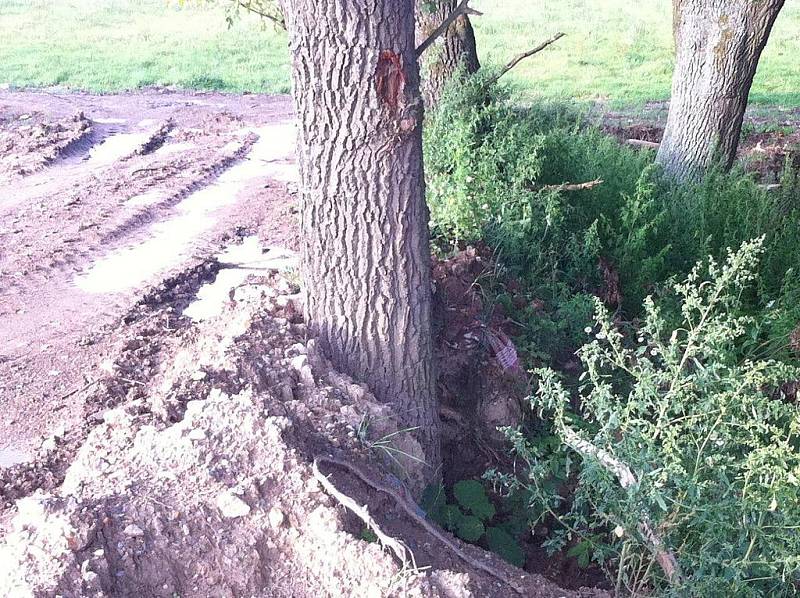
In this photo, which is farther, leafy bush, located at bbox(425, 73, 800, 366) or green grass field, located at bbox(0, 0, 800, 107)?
green grass field, located at bbox(0, 0, 800, 107)

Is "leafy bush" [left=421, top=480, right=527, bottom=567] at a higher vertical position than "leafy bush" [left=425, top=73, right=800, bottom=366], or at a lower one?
lower

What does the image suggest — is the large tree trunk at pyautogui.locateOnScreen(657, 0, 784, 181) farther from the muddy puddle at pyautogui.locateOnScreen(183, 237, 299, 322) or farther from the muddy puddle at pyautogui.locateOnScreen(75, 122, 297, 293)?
the muddy puddle at pyautogui.locateOnScreen(75, 122, 297, 293)

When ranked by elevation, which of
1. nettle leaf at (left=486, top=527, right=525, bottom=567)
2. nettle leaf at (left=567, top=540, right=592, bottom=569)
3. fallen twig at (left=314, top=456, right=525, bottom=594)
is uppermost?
fallen twig at (left=314, top=456, right=525, bottom=594)

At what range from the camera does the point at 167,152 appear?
955 centimetres

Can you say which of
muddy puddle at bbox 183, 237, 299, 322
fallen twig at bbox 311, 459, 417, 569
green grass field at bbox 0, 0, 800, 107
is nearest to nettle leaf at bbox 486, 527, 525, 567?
fallen twig at bbox 311, 459, 417, 569

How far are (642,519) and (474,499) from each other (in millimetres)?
1095

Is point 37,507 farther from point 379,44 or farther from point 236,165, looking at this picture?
point 236,165

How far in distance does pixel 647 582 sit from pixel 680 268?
312cm

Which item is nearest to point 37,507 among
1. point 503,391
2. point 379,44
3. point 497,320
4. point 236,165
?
point 379,44

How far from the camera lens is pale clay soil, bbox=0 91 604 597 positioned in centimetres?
251

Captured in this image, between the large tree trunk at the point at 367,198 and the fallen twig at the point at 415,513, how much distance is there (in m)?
0.45

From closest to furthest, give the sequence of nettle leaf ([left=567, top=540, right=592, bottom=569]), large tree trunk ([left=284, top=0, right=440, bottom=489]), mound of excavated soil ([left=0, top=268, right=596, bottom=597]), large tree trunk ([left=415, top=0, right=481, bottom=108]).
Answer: mound of excavated soil ([left=0, top=268, right=596, bottom=597]), large tree trunk ([left=284, top=0, right=440, bottom=489]), nettle leaf ([left=567, top=540, right=592, bottom=569]), large tree trunk ([left=415, top=0, right=481, bottom=108])

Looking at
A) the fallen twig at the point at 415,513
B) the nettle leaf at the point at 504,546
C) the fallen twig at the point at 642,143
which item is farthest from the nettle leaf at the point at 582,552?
the fallen twig at the point at 642,143

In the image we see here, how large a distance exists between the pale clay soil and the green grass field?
6411 mm
